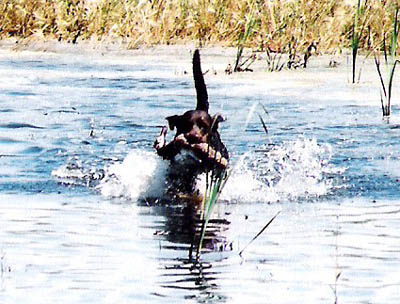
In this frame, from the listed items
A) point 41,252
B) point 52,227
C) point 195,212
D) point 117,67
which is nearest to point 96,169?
point 195,212

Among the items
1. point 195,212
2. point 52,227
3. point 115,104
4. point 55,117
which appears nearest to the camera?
point 52,227

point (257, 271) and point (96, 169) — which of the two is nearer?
point (257, 271)

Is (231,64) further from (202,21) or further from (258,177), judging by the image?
(258,177)

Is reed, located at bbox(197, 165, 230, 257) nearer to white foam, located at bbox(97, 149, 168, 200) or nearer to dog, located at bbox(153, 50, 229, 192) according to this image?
dog, located at bbox(153, 50, 229, 192)

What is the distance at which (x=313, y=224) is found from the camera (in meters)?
8.30

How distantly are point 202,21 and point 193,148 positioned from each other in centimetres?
972

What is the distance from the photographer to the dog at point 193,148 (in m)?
9.38

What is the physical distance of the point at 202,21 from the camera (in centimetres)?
1892

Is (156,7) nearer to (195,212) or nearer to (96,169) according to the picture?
(96,169)

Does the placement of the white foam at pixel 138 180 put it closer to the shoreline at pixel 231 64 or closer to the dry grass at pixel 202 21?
the shoreline at pixel 231 64

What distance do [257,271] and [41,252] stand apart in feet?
3.88

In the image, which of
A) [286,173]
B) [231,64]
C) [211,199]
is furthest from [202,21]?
[211,199]

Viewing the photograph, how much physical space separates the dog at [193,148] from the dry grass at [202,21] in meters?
7.85

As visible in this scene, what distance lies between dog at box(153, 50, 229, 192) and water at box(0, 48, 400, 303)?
146mm
